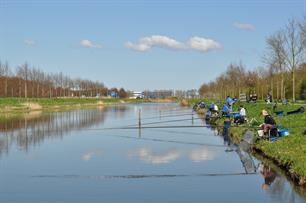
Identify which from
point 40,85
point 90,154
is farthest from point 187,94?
point 90,154

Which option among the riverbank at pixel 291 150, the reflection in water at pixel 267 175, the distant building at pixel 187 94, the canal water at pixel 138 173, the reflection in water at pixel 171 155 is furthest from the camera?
the distant building at pixel 187 94

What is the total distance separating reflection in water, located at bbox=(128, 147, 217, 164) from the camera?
2012cm

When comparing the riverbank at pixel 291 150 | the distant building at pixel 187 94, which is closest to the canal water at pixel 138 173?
the riverbank at pixel 291 150

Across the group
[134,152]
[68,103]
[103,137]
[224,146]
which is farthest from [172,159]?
[68,103]

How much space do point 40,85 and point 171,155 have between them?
276 ft

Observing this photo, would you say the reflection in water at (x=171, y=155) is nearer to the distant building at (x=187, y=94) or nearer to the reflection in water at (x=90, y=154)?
the reflection in water at (x=90, y=154)

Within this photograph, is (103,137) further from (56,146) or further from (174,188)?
(174,188)

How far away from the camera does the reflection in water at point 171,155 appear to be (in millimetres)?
20117

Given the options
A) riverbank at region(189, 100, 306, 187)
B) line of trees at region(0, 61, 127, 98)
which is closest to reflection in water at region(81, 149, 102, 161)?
riverbank at region(189, 100, 306, 187)

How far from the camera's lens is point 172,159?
66.7ft

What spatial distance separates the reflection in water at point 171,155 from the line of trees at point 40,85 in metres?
60.7

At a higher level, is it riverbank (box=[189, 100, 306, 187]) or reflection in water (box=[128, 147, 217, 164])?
riverbank (box=[189, 100, 306, 187])

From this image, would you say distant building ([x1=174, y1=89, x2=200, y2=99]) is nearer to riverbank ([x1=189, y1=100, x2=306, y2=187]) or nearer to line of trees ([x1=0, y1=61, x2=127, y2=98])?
line of trees ([x1=0, y1=61, x2=127, y2=98])

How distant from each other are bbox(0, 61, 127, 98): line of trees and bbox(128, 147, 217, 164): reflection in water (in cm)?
6069
